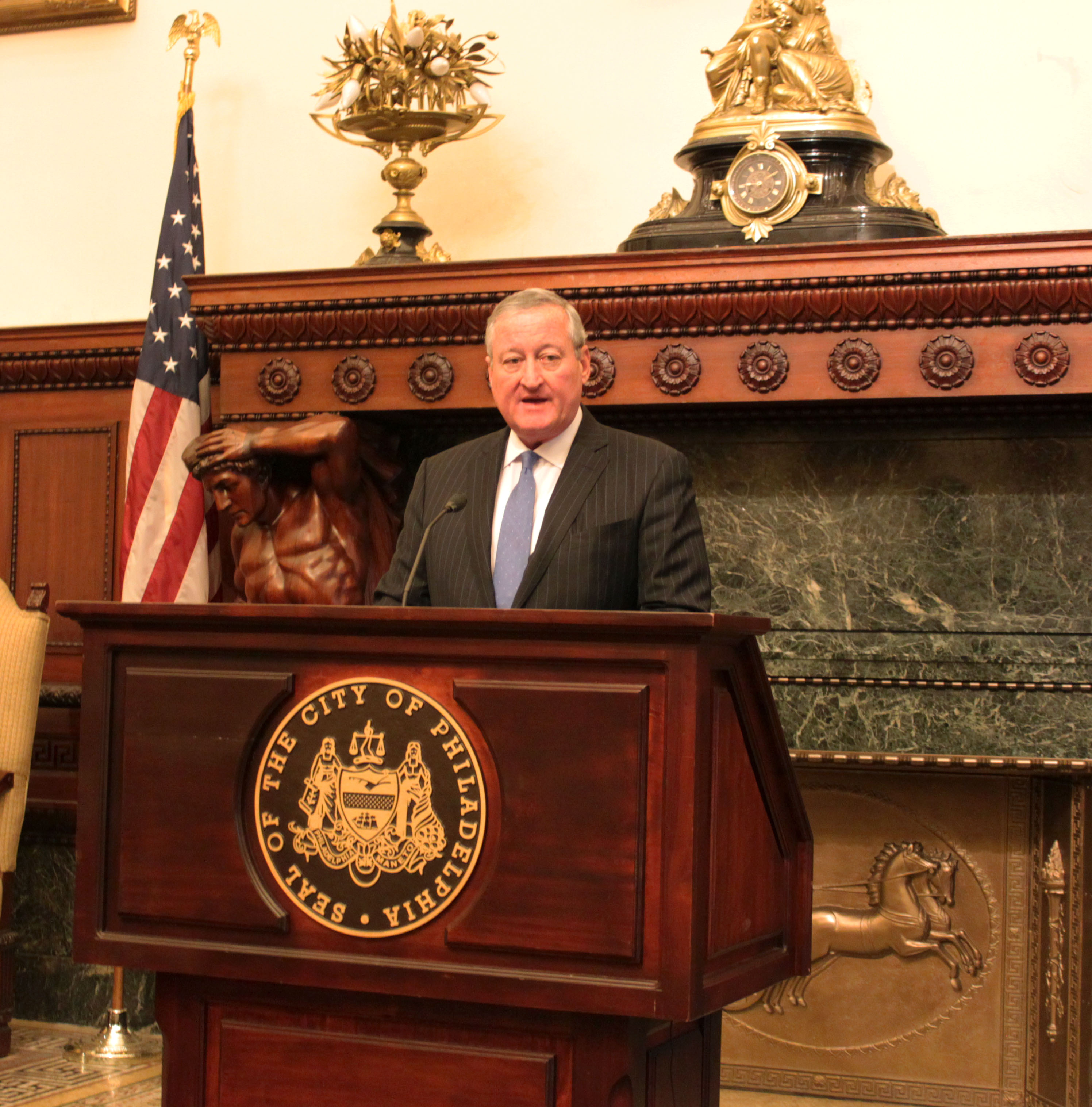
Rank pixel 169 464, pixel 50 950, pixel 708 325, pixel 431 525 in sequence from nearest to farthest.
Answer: pixel 431 525 < pixel 708 325 < pixel 169 464 < pixel 50 950

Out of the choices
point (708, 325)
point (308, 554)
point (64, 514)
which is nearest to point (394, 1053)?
point (308, 554)

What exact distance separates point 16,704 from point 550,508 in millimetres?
2395

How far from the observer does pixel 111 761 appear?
7.34 feet

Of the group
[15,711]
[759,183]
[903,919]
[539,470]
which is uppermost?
[759,183]

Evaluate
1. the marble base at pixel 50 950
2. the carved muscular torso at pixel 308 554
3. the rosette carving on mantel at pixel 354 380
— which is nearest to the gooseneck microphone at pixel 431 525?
the carved muscular torso at pixel 308 554

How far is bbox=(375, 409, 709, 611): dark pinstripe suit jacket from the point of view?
260cm

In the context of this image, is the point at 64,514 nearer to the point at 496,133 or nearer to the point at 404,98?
the point at 404,98

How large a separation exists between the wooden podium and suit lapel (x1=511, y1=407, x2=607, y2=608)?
0.49m

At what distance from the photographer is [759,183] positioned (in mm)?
4184

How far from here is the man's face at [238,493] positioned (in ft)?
14.1

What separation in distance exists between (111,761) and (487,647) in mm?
623

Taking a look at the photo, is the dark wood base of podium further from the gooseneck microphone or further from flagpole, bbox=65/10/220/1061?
flagpole, bbox=65/10/220/1061

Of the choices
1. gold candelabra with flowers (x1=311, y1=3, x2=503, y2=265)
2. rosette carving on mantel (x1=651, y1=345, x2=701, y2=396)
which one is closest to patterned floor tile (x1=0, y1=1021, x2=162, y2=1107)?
rosette carving on mantel (x1=651, y1=345, x2=701, y2=396)

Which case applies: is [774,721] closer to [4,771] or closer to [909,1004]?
[909,1004]
